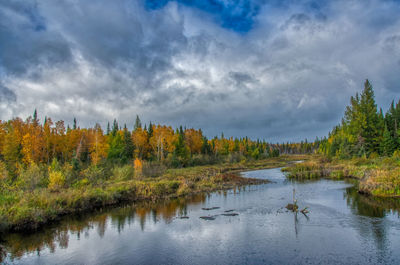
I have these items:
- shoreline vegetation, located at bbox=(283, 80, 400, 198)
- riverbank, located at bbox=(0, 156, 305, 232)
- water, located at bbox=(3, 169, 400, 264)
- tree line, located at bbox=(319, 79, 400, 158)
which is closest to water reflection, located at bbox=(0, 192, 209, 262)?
water, located at bbox=(3, 169, 400, 264)

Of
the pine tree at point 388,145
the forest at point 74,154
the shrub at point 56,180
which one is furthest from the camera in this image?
the pine tree at point 388,145

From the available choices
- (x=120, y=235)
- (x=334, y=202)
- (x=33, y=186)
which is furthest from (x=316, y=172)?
(x=33, y=186)

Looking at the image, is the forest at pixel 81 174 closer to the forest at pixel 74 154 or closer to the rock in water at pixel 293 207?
the forest at pixel 74 154

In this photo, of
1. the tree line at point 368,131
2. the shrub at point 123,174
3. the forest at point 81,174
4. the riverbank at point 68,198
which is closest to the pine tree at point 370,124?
the tree line at point 368,131

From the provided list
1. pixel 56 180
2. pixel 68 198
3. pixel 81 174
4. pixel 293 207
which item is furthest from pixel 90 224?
pixel 81 174

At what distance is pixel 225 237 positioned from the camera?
1603cm

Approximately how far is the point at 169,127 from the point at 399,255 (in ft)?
232

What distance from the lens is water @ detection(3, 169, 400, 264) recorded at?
13.2 metres

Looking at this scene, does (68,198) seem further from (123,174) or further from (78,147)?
(78,147)

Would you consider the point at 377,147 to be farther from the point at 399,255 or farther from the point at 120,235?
the point at 120,235

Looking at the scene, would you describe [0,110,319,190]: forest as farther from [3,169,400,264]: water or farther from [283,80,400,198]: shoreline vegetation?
[283,80,400,198]: shoreline vegetation

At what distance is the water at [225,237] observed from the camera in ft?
43.3

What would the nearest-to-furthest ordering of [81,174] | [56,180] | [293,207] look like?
[293,207] < [56,180] < [81,174]

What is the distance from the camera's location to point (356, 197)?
26391 millimetres
